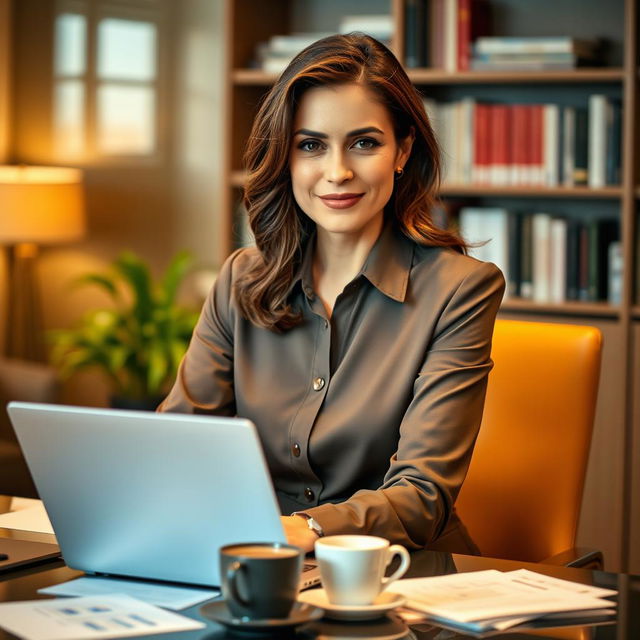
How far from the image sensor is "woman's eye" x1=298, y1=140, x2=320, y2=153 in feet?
5.93

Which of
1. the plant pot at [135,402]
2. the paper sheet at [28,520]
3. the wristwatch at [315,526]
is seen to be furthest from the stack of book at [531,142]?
the wristwatch at [315,526]

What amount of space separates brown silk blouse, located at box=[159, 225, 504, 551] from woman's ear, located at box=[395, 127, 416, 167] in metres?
0.11

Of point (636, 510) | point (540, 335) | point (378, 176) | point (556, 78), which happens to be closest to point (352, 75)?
point (378, 176)

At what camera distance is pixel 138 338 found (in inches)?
170

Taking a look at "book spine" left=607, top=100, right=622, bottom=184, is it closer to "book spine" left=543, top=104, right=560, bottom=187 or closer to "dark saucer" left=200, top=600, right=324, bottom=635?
"book spine" left=543, top=104, right=560, bottom=187

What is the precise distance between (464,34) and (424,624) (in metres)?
2.77

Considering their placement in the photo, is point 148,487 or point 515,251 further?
point 515,251

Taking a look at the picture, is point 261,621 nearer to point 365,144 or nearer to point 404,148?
point 365,144

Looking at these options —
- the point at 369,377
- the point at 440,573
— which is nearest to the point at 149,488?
the point at 440,573

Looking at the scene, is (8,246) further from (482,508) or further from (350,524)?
(350,524)

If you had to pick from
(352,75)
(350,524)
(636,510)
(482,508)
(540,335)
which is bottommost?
(636,510)

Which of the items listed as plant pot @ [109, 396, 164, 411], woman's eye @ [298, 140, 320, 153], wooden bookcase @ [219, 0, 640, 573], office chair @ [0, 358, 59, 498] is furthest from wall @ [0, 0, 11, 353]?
woman's eye @ [298, 140, 320, 153]

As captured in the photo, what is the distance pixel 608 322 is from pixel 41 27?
9.61ft

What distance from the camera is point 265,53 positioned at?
3855 mm
